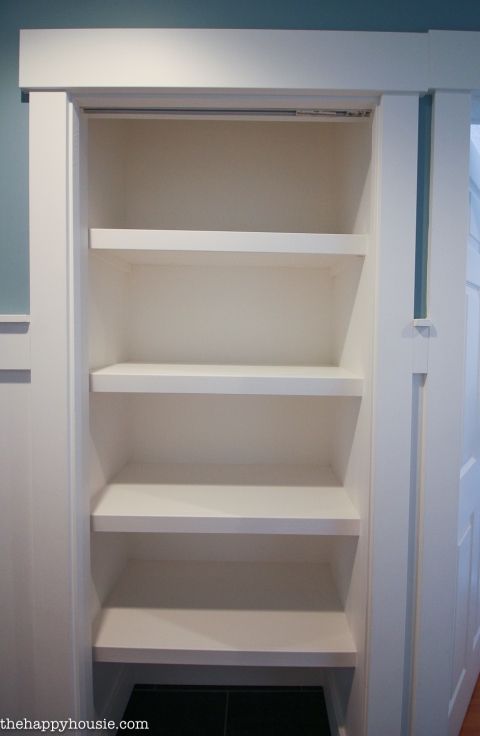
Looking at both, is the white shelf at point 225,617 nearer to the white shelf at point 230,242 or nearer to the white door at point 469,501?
the white door at point 469,501

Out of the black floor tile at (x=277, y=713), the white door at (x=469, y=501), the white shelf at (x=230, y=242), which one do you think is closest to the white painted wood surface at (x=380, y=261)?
the white shelf at (x=230, y=242)

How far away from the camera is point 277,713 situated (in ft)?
4.87

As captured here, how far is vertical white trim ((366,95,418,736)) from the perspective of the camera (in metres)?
1.04

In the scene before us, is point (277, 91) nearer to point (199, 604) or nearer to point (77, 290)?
point (77, 290)

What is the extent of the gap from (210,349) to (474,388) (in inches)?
37.5

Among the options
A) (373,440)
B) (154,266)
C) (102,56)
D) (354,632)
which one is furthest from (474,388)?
(102,56)

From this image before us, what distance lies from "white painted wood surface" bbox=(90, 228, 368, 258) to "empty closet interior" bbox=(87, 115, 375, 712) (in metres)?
0.04

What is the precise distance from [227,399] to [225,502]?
0.42m

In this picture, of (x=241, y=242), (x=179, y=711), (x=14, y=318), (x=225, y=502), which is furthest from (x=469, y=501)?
(x=14, y=318)

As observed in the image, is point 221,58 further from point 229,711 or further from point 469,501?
point 229,711

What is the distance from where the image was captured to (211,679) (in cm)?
161

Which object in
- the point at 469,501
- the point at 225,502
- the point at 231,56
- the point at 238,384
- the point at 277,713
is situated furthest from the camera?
the point at 277,713

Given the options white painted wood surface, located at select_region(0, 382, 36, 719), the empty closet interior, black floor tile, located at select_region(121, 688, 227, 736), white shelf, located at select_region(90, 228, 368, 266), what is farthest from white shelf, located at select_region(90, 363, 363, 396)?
black floor tile, located at select_region(121, 688, 227, 736)

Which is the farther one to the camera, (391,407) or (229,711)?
(229,711)
